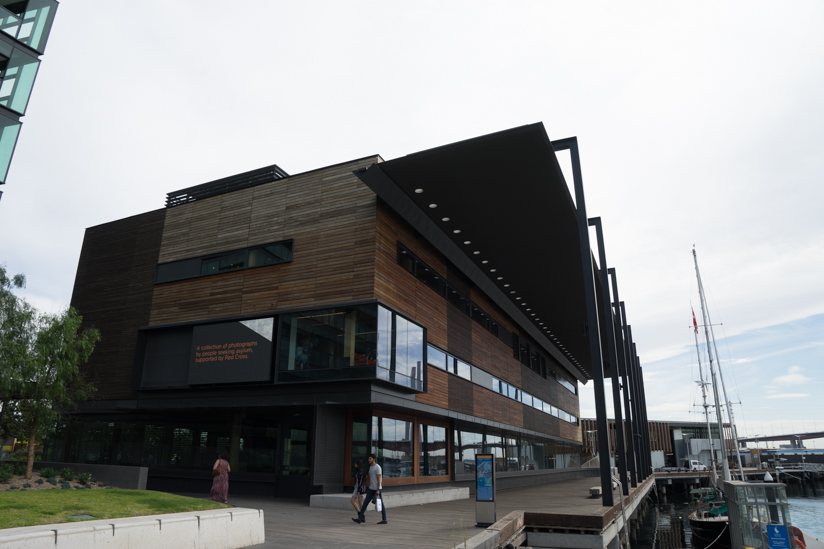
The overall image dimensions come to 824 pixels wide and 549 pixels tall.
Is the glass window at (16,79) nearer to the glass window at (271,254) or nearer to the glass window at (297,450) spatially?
the glass window at (271,254)

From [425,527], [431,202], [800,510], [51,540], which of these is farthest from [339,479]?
[800,510]

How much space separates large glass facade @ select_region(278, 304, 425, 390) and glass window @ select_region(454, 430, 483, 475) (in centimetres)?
735

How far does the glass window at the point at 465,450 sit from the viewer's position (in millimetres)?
24672

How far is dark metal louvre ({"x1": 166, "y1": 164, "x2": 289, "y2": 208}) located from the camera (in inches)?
890

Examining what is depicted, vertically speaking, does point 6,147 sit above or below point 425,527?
above

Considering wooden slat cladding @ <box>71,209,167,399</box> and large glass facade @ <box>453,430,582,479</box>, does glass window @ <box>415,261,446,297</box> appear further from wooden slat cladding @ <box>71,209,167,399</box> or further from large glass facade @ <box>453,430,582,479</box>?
wooden slat cladding @ <box>71,209,167,399</box>

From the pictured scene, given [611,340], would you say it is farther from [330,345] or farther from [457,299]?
[330,345]

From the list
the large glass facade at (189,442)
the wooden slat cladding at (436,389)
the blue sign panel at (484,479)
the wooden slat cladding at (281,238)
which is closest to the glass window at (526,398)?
the wooden slat cladding at (436,389)

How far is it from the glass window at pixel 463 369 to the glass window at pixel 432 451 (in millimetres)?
2603

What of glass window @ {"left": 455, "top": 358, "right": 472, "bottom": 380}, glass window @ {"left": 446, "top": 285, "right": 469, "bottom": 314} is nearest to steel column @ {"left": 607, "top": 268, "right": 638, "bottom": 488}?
glass window @ {"left": 455, "top": 358, "right": 472, "bottom": 380}

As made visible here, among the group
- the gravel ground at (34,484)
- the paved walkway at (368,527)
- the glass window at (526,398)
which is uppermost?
the glass window at (526,398)

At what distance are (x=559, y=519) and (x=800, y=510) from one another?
48.7m

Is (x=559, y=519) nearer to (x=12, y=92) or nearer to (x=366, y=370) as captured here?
(x=366, y=370)

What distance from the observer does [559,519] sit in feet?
39.0
